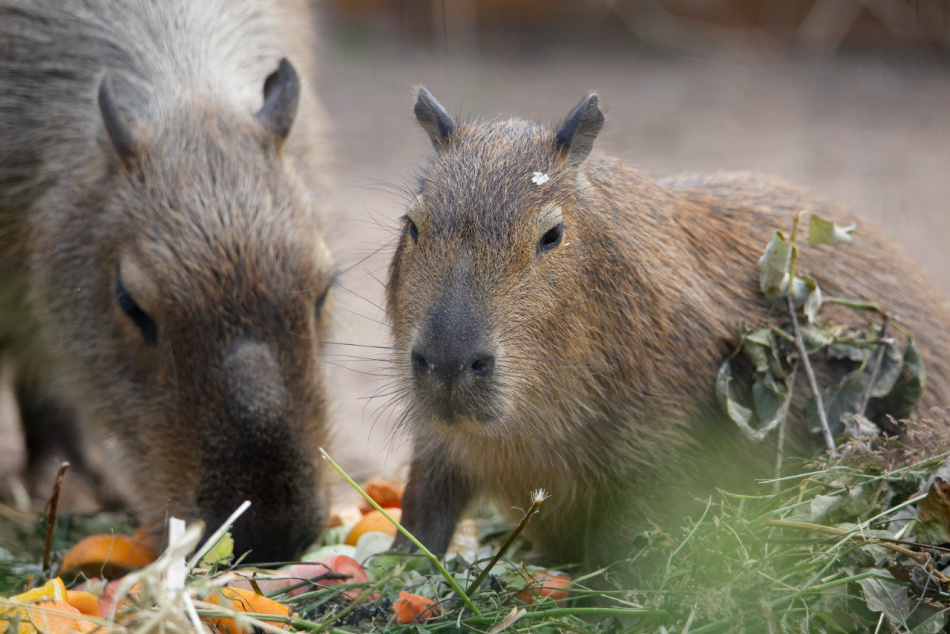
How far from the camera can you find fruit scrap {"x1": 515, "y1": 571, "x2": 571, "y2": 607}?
3.26 metres

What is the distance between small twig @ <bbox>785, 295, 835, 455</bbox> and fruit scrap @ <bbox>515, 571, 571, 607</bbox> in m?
0.96

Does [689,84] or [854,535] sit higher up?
[854,535]

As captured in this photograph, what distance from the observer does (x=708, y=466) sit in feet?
11.9

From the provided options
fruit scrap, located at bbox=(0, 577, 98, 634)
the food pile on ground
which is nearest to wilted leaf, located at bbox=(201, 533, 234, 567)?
the food pile on ground

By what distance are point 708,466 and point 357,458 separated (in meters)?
2.79

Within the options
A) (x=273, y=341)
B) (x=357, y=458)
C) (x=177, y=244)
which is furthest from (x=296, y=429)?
(x=357, y=458)

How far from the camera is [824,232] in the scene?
151 inches

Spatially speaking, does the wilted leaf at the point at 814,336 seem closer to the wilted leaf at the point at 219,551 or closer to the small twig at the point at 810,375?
the small twig at the point at 810,375

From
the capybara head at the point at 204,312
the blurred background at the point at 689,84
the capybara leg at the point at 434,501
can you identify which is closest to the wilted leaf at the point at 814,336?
the capybara leg at the point at 434,501

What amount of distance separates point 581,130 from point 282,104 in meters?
1.48

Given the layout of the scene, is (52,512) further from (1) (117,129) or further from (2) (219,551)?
(1) (117,129)

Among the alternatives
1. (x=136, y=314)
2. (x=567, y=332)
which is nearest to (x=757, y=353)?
(x=567, y=332)

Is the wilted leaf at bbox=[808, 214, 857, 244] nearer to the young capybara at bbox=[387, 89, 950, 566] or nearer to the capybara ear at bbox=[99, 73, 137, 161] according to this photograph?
the young capybara at bbox=[387, 89, 950, 566]

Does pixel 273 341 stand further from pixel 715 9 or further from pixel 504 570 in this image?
pixel 715 9
